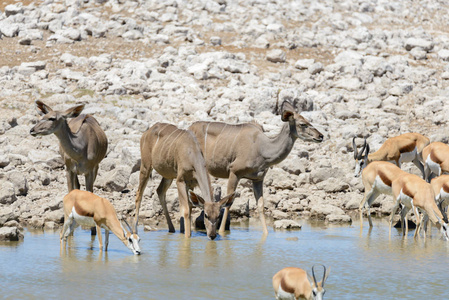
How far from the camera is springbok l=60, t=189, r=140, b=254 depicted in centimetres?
1052

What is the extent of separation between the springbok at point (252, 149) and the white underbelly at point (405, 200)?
1.81m

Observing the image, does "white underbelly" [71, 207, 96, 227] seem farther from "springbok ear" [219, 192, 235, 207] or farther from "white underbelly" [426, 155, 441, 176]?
"white underbelly" [426, 155, 441, 176]

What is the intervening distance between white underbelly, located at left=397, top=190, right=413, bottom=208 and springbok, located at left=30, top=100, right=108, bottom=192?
5651mm

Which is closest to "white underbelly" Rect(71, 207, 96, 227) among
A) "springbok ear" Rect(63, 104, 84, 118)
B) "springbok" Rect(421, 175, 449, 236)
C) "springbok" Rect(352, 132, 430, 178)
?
"springbok ear" Rect(63, 104, 84, 118)

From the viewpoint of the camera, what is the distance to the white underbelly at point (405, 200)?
1312cm

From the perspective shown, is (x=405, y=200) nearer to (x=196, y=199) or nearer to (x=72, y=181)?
(x=196, y=199)

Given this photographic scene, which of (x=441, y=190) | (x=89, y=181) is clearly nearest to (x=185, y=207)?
(x=89, y=181)

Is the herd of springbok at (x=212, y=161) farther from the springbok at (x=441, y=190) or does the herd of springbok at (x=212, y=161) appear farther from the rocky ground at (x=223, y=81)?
the rocky ground at (x=223, y=81)

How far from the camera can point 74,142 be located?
12.9m

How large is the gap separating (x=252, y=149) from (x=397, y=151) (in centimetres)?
636

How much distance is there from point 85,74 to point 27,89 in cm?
242

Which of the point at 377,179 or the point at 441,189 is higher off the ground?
the point at 377,179

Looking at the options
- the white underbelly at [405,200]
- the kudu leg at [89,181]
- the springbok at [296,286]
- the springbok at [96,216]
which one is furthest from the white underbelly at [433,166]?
the springbok at [296,286]

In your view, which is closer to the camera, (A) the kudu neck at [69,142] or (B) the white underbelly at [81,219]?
(B) the white underbelly at [81,219]
